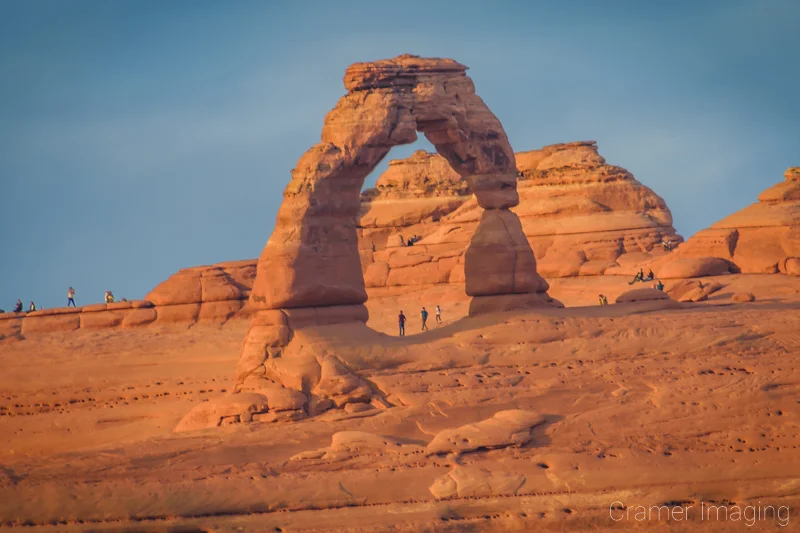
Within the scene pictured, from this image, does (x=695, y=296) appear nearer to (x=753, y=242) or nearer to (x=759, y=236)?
(x=753, y=242)

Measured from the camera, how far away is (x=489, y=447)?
23016 millimetres

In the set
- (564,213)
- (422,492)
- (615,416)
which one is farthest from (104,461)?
(564,213)

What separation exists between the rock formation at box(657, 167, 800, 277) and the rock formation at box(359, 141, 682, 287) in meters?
2.44

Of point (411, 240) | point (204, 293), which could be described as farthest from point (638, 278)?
point (204, 293)

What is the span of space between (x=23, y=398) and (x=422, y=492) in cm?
1370

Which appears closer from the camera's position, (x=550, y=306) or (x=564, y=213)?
(x=550, y=306)

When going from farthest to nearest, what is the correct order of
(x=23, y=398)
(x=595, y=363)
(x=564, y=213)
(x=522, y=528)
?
1. (x=564, y=213)
2. (x=23, y=398)
3. (x=595, y=363)
4. (x=522, y=528)

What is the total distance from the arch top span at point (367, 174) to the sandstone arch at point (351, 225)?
0.8 inches

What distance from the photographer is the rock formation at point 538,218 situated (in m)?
44.1

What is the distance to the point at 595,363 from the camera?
26.3m

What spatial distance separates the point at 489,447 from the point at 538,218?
2691cm

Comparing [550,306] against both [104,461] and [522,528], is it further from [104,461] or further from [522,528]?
[104,461]

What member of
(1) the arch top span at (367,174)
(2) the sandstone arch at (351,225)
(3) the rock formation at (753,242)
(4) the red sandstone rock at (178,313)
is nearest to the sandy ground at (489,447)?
(2) the sandstone arch at (351,225)

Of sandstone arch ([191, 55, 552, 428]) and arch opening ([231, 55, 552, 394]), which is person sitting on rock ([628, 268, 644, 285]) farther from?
sandstone arch ([191, 55, 552, 428])
